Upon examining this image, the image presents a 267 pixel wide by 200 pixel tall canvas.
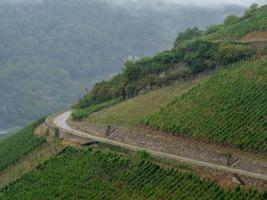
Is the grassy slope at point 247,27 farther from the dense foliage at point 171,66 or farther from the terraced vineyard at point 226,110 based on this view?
the terraced vineyard at point 226,110

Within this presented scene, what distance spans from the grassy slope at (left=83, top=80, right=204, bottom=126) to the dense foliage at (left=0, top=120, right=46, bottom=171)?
19.0 ft

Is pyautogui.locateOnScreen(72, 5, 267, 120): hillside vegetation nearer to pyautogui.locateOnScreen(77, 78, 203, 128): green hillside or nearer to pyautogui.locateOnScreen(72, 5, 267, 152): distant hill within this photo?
pyautogui.locateOnScreen(72, 5, 267, 152): distant hill

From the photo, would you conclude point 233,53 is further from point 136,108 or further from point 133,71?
point 133,71

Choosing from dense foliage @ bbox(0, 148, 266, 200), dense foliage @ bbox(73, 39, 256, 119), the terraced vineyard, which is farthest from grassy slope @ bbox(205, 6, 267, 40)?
dense foliage @ bbox(0, 148, 266, 200)

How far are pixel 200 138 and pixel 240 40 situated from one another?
2822cm

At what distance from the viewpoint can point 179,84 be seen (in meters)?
74.2

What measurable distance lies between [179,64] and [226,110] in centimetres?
2566

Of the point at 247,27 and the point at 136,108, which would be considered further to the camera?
the point at 247,27

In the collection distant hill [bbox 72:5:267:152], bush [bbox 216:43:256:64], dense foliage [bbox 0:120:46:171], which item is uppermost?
bush [bbox 216:43:256:64]

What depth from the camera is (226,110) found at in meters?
55.2

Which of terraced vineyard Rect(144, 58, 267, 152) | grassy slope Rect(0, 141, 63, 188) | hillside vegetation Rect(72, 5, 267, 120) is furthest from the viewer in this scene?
hillside vegetation Rect(72, 5, 267, 120)

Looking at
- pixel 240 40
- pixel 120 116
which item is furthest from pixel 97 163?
pixel 240 40

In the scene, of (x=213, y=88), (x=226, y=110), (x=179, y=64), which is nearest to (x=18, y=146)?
(x=179, y=64)

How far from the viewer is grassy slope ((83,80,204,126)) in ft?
217
